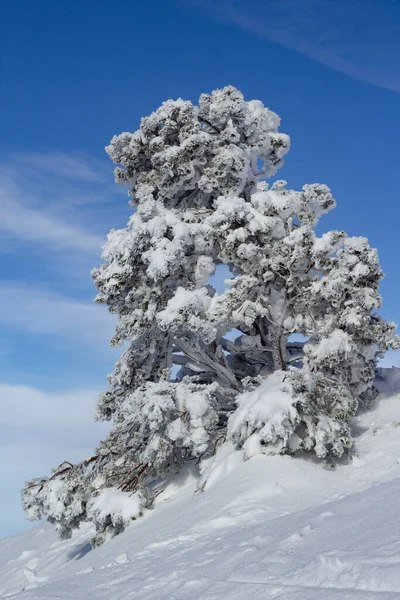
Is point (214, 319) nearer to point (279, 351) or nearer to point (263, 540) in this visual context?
point (279, 351)

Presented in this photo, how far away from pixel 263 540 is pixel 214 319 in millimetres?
8800

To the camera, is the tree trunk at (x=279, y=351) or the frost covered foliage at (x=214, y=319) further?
the tree trunk at (x=279, y=351)

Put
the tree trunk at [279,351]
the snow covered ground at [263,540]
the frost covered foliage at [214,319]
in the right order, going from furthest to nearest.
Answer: the tree trunk at [279,351], the frost covered foliage at [214,319], the snow covered ground at [263,540]

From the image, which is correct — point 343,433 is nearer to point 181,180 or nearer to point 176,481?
point 176,481

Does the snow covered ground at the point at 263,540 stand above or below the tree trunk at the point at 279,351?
below

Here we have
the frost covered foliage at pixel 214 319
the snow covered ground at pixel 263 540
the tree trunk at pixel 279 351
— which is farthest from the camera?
the tree trunk at pixel 279 351

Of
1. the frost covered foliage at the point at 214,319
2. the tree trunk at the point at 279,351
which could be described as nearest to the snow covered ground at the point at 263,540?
the frost covered foliage at the point at 214,319

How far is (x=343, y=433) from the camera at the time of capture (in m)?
12.7

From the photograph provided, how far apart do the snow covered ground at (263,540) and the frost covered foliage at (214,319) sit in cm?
82

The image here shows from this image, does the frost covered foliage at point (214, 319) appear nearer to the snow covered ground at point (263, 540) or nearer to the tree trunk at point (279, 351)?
the tree trunk at point (279, 351)

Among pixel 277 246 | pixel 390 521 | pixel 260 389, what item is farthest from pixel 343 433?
pixel 390 521

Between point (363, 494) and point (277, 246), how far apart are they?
9.12m

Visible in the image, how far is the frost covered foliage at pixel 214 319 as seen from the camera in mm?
13641

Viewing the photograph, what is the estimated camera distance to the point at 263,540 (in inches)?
276
